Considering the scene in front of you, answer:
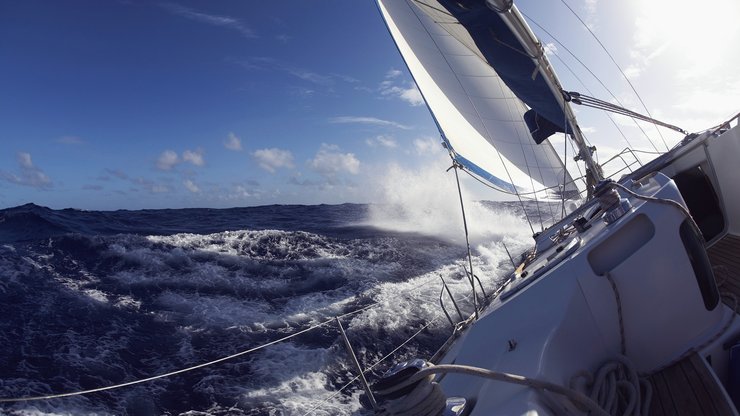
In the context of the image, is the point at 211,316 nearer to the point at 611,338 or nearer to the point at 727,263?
the point at 611,338

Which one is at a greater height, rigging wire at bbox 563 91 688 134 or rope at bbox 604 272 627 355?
rigging wire at bbox 563 91 688 134

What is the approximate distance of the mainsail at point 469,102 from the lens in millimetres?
8984

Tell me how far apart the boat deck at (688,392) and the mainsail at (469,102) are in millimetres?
6156

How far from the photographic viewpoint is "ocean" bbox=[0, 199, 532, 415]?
5328 mm

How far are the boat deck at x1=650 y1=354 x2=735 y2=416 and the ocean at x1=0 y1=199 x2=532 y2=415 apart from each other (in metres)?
2.10

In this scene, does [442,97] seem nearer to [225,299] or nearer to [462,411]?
[225,299]

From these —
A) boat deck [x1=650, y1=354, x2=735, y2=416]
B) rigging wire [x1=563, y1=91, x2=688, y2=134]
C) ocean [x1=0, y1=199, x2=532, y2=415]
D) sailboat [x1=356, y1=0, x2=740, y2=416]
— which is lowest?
ocean [x1=0, y1=199, x2=532, y2=415]

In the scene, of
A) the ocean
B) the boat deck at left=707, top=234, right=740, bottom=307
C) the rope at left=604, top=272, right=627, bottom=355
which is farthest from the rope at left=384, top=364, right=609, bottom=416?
the boat deck at left=707, top=234, right=740, bottom=307

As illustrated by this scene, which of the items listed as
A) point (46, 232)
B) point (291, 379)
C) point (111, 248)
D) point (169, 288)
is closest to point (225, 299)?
point (169, 288)

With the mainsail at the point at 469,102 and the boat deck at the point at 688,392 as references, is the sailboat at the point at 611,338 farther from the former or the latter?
the mainsail at the point at 469,102

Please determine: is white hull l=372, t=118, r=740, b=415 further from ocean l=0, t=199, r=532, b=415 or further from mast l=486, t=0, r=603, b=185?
mast l=486, t=0, r=603, b=185

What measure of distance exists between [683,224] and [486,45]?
4.17 m

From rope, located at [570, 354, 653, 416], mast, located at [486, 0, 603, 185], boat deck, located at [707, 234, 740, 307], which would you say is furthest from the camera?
mast, located at [486, 0, 603, 185]

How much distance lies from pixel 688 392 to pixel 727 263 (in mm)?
2914
